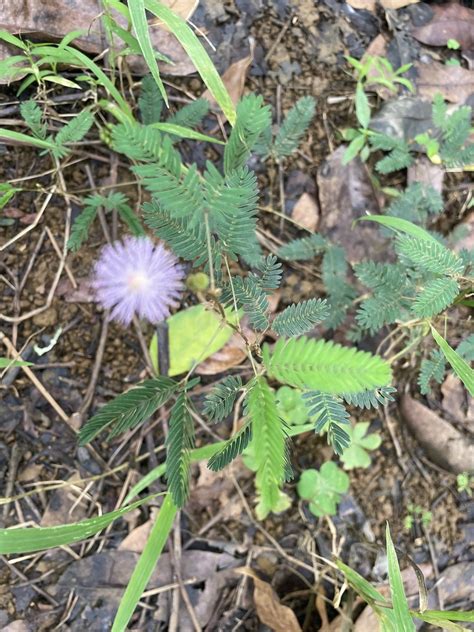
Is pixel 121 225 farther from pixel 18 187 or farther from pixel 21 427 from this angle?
pixel 21 427

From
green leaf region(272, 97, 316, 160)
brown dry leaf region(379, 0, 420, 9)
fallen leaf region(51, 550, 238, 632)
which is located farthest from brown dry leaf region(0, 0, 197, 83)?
fallen leaf region(51, 550, 238, 632)

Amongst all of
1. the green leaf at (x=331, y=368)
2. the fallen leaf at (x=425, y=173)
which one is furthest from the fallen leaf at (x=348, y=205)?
the green leaf at (x=331, y=368)

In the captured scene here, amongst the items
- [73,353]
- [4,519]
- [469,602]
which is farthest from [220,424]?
[469,602]

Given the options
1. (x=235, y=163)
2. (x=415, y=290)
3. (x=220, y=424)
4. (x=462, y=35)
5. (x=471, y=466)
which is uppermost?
(x=462, y=35)

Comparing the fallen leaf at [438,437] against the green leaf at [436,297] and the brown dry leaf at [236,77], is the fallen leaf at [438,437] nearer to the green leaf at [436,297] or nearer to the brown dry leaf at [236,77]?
the green leaf at [436,297]

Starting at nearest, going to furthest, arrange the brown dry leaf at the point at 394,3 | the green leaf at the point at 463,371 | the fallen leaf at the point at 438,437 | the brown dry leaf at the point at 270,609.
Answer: the green leaf at the point at 463,371 < the brown dry leaf at the point at 270,609 < the fallen leaf at the point at 438,437 < the brown dry leaf at the point at 394,3

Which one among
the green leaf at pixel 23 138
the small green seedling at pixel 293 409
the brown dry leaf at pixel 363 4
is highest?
the brown dry leaf at pixel 363 4
